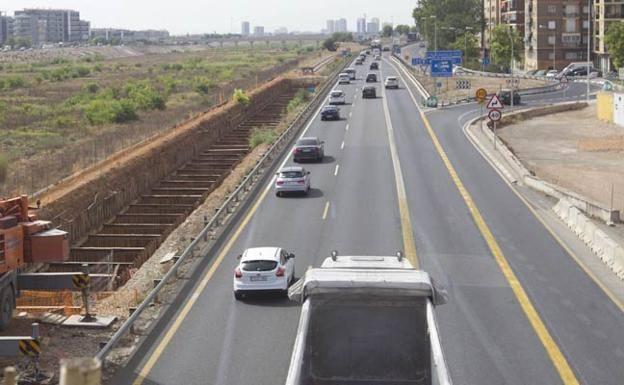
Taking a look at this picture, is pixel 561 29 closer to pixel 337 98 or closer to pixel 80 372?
pixel 337 98

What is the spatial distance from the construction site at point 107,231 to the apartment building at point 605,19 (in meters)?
62.8

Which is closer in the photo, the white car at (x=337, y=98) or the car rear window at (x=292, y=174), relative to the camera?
the car rear window at (x=292, y=174)

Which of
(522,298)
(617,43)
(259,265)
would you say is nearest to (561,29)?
(617,43)

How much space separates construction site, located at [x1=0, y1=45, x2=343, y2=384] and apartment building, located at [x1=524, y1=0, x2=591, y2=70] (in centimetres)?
7236

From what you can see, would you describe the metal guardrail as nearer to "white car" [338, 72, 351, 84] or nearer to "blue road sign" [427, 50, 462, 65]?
"blue road sign" [427, 50, 462, 65]

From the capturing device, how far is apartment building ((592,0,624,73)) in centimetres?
12269

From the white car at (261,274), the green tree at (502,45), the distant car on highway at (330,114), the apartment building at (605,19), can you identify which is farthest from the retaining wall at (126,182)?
the green tree at (502,45)

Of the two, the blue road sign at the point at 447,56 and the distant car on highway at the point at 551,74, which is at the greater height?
the distant car on highway at the point at 551,74

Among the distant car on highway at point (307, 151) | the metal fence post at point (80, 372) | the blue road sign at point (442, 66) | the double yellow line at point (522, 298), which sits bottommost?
the double yellow line at point (522, 298)

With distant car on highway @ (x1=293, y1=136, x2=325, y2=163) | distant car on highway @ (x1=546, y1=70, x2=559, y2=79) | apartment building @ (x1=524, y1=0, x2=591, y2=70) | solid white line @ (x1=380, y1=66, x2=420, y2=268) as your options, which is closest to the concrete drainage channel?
distant car on highway @ (x1=293, y1=136, x2=325, y2=163)

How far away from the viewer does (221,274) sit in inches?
1011

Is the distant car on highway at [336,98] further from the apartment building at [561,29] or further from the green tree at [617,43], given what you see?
the apartment building at [561,29]

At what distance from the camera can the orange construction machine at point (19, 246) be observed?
66.5 ft

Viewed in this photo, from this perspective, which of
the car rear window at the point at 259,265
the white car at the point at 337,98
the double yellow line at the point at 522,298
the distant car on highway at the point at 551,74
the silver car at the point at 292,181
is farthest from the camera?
the distant car on highway at the point at 551,74
